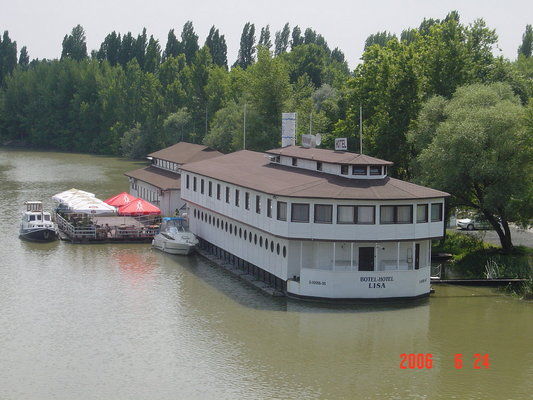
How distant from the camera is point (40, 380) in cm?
3222

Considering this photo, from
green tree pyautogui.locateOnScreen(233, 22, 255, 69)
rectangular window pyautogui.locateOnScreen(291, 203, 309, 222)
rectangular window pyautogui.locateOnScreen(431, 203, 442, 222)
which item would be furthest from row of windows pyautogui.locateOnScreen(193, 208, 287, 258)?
green tree pyautogui.locateOnScreen(233, 22, 255, 69)

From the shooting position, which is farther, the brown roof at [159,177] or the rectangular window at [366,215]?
the brown roof at [159,177]

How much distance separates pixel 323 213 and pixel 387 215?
3294mm

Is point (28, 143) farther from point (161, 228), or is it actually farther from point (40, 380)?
point (40, 380)

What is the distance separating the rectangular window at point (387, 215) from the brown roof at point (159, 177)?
94.8ft

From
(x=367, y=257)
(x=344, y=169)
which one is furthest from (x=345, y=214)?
(x=344, y=169)

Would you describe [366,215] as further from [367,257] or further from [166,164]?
[166,164]

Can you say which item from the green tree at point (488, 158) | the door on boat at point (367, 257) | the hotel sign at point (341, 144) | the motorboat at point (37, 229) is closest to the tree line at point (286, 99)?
the green tree at point (488, 158)

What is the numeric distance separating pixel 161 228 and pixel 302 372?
30.8 meters

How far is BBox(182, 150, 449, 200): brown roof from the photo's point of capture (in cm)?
4350

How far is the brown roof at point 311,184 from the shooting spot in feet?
143

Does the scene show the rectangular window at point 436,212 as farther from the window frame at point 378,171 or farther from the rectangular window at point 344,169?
the rectangular window at point 344,169

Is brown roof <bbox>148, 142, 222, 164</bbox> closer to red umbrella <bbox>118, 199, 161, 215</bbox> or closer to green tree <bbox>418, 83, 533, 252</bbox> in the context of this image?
red umbrella <bbox>118, 199, 161, 215</bbox>

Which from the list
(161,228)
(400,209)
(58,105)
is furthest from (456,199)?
(58,105)
